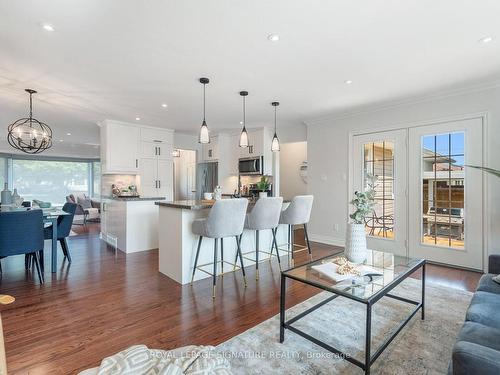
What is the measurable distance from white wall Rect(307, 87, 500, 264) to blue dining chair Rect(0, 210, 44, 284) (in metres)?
4.49

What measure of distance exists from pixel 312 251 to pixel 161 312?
9.47ft

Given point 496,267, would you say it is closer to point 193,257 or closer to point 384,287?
point 384,287

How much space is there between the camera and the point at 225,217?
2.89m

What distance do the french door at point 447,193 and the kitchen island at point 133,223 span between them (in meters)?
4.31

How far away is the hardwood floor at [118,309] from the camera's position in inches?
76.7

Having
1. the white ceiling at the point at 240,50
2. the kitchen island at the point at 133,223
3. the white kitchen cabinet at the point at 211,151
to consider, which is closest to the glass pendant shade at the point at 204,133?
the white ceiling at the point at 240,50

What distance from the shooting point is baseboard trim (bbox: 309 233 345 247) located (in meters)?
5.05

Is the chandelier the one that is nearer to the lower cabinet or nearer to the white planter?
the lower cabinet

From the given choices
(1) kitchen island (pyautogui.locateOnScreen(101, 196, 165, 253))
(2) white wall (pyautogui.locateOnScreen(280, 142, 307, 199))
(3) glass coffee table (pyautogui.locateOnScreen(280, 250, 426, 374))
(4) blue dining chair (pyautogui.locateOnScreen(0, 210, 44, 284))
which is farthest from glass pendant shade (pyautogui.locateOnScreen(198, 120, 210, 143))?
(2) white wall (pyautogui.locateOnScreen(280, 142, 307, 199))

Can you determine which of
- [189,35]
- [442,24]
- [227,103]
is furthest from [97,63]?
[442,24]

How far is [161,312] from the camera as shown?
2480 mm

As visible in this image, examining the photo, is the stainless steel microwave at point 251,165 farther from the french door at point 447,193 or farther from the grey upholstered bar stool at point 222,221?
A: the grey upholstered bar stool at point 222,221

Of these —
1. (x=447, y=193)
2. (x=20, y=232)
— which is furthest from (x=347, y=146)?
(x=20, y=232)

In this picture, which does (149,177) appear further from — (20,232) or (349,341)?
(349,341)
